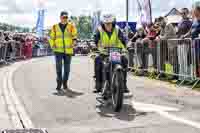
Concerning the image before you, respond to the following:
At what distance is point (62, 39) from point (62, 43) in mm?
112

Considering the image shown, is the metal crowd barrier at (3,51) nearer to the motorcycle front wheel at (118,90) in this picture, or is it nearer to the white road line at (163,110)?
the white road line at (163,110)

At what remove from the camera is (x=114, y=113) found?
10391 mm

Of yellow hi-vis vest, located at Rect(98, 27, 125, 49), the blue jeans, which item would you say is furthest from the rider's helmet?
the blue jeans

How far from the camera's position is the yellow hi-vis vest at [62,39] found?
14359mm

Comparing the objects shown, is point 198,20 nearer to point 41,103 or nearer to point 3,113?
point 41,103

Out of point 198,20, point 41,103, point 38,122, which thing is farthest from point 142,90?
point 38,122

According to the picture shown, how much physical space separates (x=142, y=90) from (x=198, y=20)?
2292 millimetres

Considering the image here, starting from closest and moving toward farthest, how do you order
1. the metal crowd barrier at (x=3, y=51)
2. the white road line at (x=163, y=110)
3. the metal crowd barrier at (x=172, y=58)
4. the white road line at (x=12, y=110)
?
the white road line at (x=163, y=110), the white road line at (x=12, y=110), the metal crowd barrier at (x=172, y=58), the metal crowd barrier at (x=3, y=51)

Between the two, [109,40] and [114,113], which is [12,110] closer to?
[114,113]

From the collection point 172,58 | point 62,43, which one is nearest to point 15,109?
point 62,43

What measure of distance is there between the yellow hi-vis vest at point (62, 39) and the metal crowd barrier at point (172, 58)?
2.96 m

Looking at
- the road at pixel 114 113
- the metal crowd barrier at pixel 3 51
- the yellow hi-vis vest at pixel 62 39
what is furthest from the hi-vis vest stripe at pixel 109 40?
the metal crowd barrier at pixel 3 51

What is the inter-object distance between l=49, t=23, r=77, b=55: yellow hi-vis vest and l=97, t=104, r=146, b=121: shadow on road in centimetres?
362

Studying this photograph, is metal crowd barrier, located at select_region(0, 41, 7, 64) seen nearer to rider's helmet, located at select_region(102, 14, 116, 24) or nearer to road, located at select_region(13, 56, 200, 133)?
road, located at select_region(13, 56, 200, 133)
